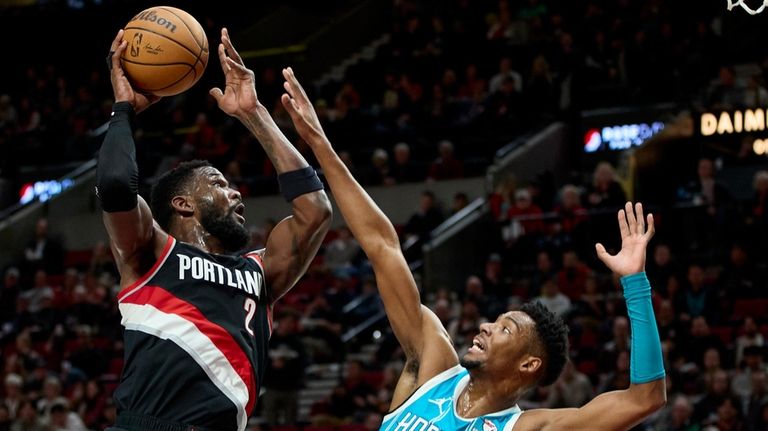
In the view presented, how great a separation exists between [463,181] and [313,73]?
6.51 metres

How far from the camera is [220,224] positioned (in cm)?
548

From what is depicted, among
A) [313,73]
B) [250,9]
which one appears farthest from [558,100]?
[250,9]

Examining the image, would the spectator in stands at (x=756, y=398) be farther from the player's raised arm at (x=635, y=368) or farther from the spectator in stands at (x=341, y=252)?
the player's raised arm at (x=635, y=368)

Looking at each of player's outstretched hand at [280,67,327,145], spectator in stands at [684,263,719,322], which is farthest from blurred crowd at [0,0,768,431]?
player's outstretched hand at [280,67,327,145]

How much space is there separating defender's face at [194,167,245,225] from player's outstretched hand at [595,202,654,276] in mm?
1508

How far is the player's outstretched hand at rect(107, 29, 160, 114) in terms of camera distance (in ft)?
17.3

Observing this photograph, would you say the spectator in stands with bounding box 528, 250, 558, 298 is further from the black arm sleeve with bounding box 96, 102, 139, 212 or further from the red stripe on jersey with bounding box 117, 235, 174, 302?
the black arm sleeve with bounding box 96, 102, 139, 212

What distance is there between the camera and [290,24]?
81.0 feet

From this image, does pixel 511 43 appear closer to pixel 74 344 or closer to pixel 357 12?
pixel 357 12

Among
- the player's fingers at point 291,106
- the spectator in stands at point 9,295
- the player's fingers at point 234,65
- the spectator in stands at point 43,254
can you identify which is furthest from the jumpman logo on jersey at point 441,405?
the spectator in stands at point 43,254

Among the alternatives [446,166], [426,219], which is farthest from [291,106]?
[446,166]

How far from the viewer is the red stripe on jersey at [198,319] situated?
5129 millimetres

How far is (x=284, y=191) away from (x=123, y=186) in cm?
100

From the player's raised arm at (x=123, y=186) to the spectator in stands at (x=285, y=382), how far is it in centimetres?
896
